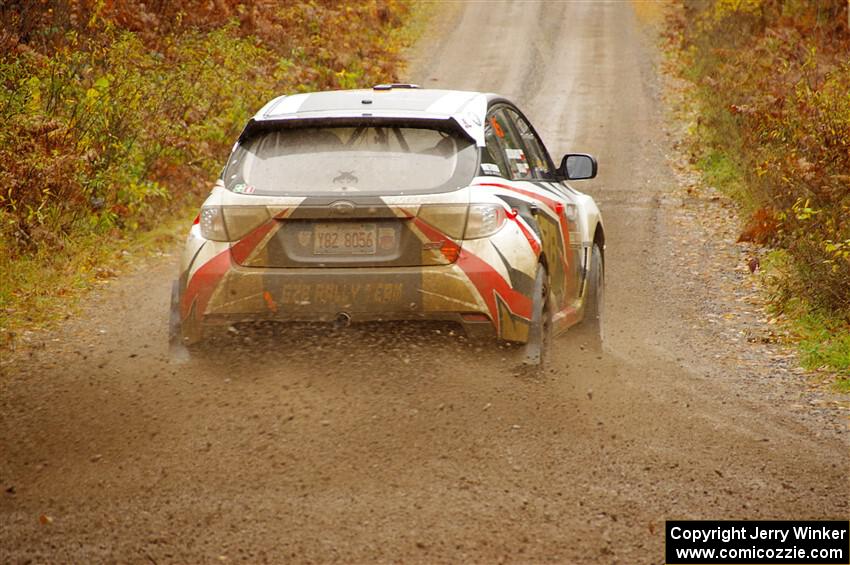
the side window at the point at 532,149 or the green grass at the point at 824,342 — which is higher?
the side window at the point at 532,149

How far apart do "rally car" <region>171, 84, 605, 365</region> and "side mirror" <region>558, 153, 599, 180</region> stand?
4.13 ft

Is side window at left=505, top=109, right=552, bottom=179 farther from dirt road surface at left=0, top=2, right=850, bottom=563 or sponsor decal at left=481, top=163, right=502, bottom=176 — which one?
dirt road surface at left=0, top=2, right=850, bottom=563

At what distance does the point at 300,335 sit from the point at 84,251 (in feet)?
18.4

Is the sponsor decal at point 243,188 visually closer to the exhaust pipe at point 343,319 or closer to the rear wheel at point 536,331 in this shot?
the exhaust pipe at point 343,319

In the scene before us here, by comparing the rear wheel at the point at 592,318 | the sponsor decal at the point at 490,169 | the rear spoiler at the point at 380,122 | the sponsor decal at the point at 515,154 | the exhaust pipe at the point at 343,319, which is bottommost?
the rear wheel at the point at 592,318

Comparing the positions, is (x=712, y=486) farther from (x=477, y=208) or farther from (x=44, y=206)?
(x=44, y=206)

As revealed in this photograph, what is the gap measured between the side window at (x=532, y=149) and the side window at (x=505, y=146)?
0.12m

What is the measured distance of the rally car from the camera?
602 cm

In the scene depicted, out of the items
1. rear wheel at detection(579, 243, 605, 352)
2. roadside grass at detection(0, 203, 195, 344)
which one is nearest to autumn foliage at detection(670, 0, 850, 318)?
rear wheel at detection(579, 243, 605, 352)

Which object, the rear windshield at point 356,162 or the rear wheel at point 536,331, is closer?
the rear windshield at point 356,162

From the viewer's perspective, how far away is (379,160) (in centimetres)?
614

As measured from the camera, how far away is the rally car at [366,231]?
19.7 ft

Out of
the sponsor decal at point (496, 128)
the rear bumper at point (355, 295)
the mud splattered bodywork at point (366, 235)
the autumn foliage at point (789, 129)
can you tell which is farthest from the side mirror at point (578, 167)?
the autumn foliage at point (789, 129)

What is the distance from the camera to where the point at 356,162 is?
242 inches
